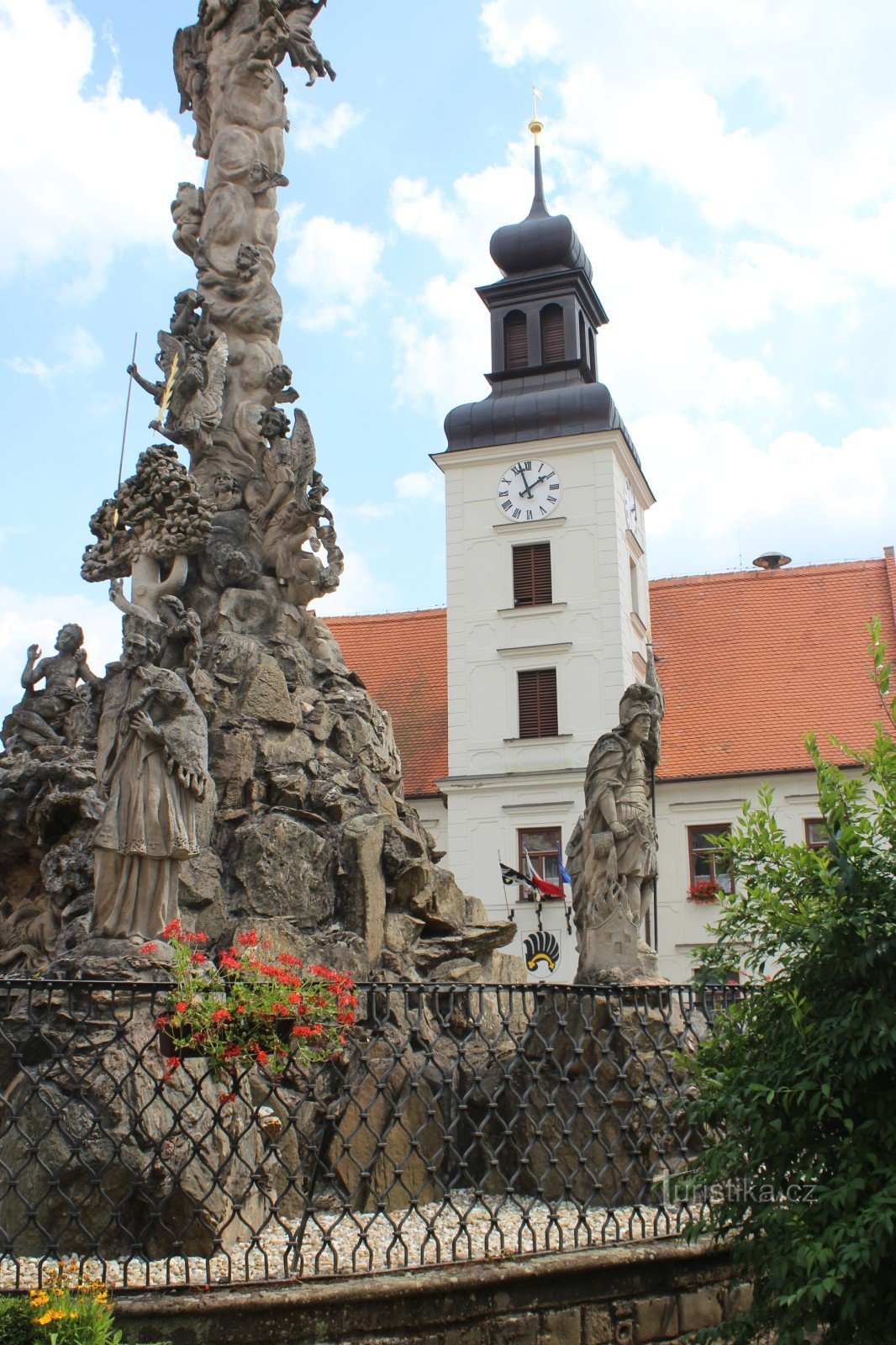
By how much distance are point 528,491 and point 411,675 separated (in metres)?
5.05

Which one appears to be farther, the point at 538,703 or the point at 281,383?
the point at 538,703

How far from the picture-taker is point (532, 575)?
30.4 meters

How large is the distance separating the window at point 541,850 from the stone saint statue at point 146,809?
68.0 feet

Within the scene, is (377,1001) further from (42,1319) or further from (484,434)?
(484,434)

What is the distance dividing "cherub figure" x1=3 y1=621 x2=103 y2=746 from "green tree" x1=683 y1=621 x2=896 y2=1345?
6.45m

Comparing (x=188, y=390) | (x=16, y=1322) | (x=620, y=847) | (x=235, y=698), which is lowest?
(x=16, y=1322)

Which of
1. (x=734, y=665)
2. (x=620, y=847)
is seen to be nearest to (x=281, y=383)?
(x=620, y=847)

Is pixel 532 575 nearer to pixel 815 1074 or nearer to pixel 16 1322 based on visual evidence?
pixel 815 1074

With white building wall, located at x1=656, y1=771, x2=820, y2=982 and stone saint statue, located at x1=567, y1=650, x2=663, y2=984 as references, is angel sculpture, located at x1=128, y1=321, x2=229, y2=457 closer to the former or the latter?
stone saint statue, located at x1=567, y1=650, x2=663, y2=984

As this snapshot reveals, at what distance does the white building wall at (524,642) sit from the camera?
2855 cm

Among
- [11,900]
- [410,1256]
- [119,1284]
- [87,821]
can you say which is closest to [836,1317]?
[410,1256]

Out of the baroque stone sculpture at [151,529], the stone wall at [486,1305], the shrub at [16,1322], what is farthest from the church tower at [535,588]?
the shrub at [16,1322]

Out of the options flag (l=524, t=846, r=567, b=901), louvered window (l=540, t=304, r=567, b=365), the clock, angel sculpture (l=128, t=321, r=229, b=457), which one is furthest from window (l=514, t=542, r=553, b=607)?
angel sculpture (l=128, t=321, r=229, b=457)

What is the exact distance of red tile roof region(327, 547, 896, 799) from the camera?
2819 cm
